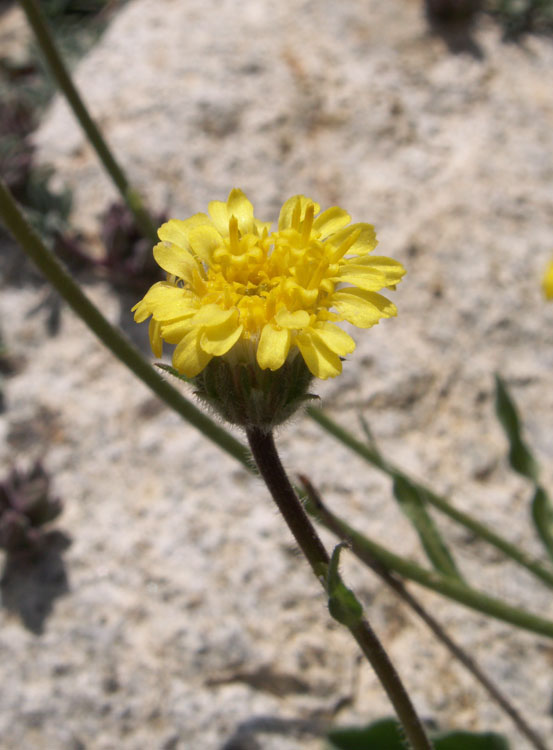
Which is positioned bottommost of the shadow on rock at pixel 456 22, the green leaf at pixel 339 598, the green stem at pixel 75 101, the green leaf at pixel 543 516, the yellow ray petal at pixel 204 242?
the green leaf at pixel 339 598

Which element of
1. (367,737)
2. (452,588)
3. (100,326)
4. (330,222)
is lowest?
(367,737)

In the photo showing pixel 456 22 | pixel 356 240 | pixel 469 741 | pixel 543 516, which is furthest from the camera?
pixel 456 22

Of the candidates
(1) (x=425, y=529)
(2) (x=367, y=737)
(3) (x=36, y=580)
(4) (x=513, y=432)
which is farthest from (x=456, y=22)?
(2) (x=367, y=737)

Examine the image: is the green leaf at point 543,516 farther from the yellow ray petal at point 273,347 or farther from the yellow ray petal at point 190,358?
the yellow ray petal at point 190,358

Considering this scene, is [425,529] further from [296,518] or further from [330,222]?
[330,222]

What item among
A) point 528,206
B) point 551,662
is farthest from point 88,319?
point 528,206

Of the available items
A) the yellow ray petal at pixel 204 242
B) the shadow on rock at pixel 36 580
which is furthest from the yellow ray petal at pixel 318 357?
the shadow on rock at pixel 36 580
